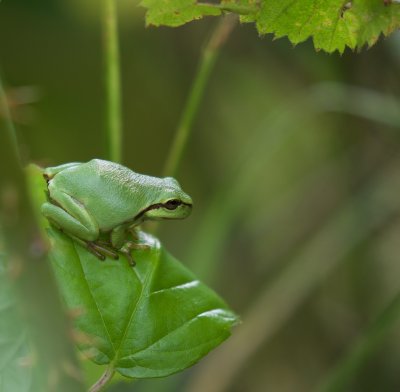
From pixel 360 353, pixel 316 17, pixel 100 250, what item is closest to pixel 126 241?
pixel 100 250

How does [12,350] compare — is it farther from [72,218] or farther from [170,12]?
[170,12]

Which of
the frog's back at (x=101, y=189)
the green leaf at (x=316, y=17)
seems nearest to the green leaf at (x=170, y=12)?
the green leaf at (x=316, y=17)

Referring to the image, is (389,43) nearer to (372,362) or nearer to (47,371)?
(372,362)

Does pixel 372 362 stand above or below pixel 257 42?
below

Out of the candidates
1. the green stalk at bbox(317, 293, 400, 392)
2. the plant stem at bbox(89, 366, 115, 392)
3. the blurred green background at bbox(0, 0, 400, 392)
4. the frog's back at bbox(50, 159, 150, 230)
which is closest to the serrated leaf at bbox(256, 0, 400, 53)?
the frog's back at bbox(50, 159, 150, 230)

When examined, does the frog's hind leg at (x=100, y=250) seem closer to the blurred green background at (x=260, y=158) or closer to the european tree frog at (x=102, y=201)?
the european tree frog at (x=102, y=201)

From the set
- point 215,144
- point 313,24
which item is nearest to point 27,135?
point 215,144

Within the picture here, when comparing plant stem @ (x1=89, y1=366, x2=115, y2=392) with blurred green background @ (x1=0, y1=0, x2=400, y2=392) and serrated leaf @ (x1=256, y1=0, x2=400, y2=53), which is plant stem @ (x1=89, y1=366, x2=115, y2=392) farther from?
blurred green background @ (x1=0, y1=0, x2=400, y2=392)

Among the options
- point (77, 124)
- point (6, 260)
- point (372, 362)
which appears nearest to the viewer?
point (6, 260)
